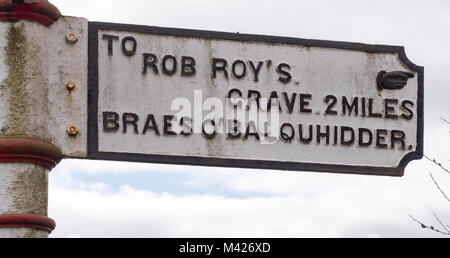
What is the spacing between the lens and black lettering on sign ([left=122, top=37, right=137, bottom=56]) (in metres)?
4.88

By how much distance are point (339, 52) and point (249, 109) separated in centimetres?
56

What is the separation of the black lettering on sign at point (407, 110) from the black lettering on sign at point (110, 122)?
1.36 m

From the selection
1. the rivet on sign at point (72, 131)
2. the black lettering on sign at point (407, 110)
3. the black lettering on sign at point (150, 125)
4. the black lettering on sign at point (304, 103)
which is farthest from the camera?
the black lettering on sign at point (407, 110)

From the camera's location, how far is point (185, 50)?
4.96 meters

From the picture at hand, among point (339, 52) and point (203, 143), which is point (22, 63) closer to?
point (203, 143)

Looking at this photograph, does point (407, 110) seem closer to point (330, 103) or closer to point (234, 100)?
point (330, 103)

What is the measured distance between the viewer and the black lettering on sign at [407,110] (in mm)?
5207

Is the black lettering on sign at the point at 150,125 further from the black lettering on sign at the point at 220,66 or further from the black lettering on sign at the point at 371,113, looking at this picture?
the black lettering on sign at the point at 371,113

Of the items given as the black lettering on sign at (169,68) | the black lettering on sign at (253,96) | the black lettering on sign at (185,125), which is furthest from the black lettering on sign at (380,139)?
the black lettering on sign at (169,68)

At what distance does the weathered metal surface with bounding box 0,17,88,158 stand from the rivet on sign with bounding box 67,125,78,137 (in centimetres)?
1
